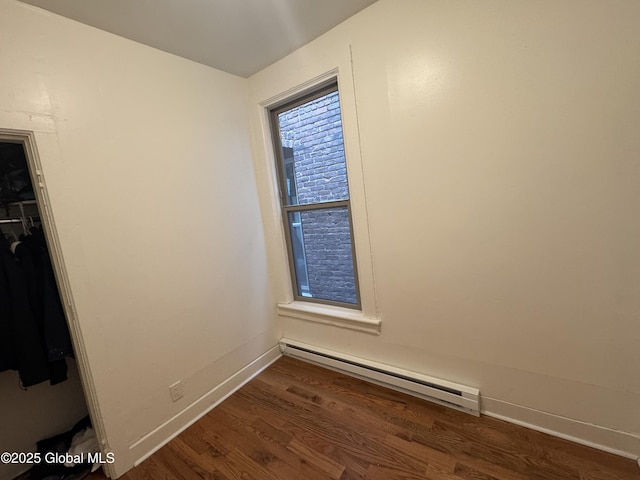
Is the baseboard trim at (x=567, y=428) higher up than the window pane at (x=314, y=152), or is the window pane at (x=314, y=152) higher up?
the window pane at (x=314, y=152)

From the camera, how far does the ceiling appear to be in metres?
1.36

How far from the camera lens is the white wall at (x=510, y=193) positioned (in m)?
1.16

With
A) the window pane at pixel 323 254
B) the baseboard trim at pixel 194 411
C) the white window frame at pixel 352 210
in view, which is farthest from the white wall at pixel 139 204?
the window pane at pixel 323 254

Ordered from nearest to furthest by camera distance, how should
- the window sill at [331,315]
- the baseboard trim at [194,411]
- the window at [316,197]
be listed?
the baseboard trim at [194,411] → the window sill at [331,315] → the window at [316,197]

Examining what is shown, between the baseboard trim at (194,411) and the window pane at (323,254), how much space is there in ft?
2.47

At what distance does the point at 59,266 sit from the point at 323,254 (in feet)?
5.52

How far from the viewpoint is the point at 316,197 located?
2.24m

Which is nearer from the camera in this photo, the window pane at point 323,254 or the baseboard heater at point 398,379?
the baseboard heater at point 398,379

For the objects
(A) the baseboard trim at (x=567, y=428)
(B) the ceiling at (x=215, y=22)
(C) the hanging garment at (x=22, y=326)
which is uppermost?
(B) the ceiling at (x=215, y=22)

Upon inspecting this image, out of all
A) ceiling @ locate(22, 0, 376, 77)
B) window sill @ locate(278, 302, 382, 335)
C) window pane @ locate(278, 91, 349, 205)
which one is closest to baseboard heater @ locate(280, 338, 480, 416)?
window sill @ locate(278, 302, 382, 335)

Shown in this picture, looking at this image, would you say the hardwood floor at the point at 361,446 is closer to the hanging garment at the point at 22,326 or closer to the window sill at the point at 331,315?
the window sill at the point at 331,315

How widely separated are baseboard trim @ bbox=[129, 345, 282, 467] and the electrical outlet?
0.11m

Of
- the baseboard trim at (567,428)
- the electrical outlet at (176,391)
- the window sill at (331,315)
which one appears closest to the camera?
the baseboard trim at (567,428)

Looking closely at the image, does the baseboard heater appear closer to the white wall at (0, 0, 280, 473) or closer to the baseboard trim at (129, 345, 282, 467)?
the baseboard trim at (129, 345, 282, 467)
